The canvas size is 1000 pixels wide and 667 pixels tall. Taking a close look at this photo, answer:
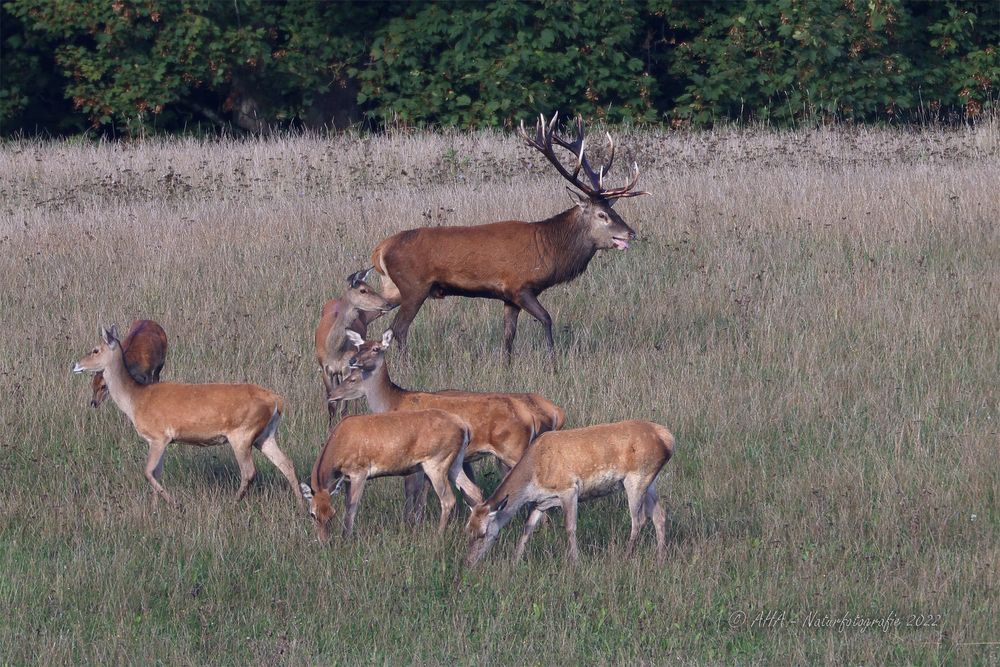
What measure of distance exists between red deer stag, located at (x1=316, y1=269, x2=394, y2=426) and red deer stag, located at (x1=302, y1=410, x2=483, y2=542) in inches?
91.1

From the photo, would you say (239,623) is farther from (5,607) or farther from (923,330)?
(923,330)

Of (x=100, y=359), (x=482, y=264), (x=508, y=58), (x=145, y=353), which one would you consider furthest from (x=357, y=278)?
(x=508, y=58)

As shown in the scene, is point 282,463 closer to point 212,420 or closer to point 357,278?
point 212,420

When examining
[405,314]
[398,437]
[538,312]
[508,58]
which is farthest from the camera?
[508,58]

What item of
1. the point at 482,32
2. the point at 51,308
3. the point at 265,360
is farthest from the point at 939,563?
the point at 482,32

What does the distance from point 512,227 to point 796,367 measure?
2.31m

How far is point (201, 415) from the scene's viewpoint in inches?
285

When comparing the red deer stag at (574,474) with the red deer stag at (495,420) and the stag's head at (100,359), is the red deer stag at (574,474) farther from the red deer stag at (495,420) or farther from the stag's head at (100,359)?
the stag's head at (100,359)

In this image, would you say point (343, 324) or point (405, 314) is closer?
point (343, 324)

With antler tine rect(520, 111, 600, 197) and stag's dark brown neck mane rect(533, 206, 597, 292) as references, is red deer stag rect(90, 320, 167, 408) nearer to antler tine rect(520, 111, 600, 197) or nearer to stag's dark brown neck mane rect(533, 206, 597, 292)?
stag's dark brown neck mane rect(533, 206, 597, 292)

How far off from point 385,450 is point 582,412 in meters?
2.26

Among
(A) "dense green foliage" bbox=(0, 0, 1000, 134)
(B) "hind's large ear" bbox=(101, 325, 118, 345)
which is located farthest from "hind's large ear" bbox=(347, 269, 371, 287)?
(A) "dense green foliage" bbox=(0, 0, 1000, 134)

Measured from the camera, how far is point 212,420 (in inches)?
285

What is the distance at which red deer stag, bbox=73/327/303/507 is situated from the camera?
7215mm
